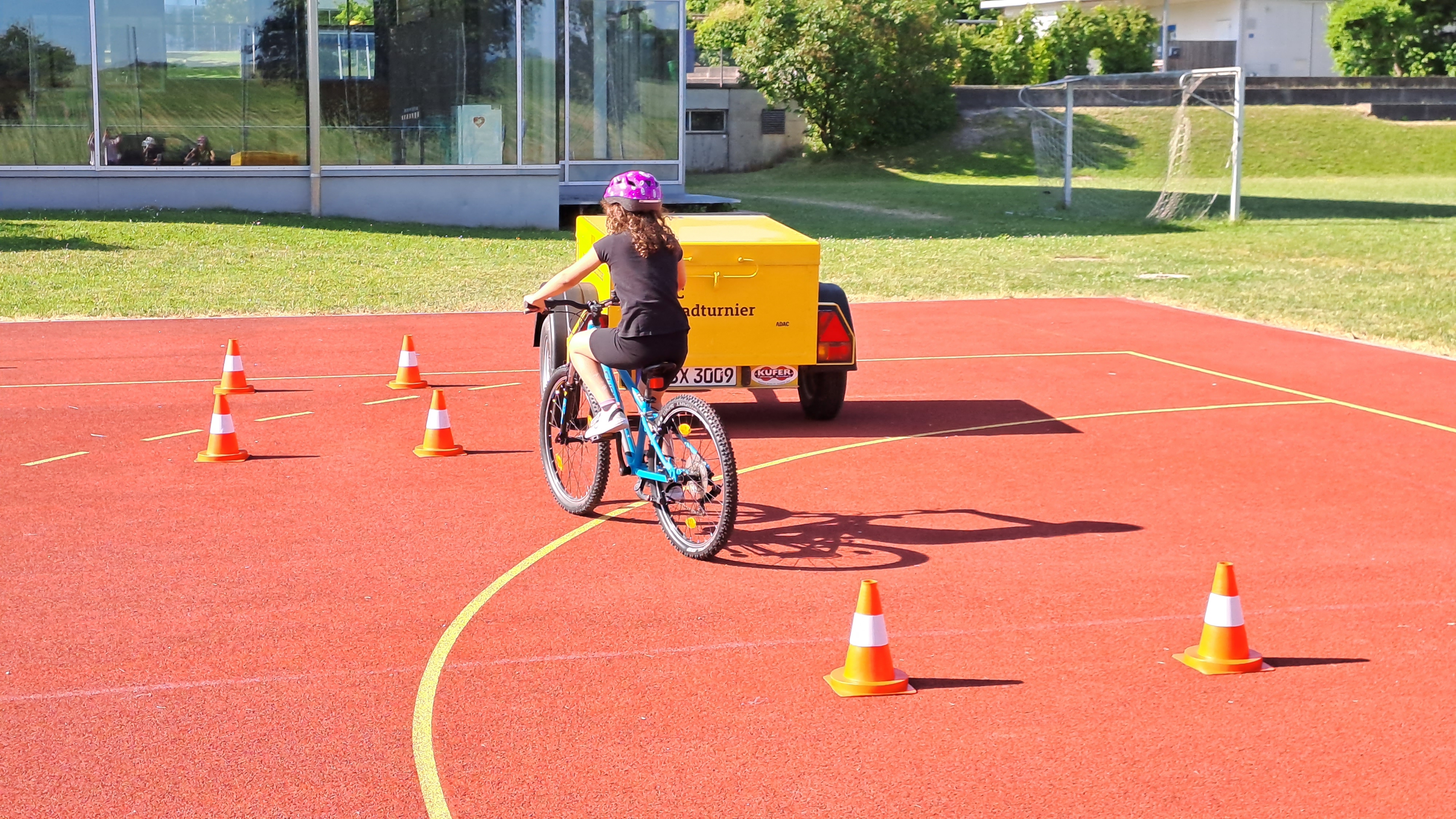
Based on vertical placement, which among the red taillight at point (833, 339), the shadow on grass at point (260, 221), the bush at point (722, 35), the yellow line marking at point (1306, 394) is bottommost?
the yellow line marking at point (1306, 394)

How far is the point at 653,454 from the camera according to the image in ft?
25.8

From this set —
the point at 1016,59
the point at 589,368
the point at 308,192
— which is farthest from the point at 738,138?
the point at 589,368

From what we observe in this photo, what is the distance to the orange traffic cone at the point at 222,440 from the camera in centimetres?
973

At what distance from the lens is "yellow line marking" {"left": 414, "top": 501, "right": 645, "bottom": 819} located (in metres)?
4.77

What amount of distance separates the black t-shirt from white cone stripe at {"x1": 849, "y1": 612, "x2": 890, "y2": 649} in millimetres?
2523

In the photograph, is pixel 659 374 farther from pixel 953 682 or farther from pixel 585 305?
pixel 953 682

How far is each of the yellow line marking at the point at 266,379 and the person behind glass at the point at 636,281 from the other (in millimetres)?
5634

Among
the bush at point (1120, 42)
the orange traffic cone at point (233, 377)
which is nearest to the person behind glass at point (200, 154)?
the orange traffic cone at point (233, 377)

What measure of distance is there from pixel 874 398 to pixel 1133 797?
773cm

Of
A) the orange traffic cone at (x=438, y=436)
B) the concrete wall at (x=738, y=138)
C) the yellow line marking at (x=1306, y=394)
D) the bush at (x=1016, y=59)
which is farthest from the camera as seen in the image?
the bush at (x=1016, y=59)

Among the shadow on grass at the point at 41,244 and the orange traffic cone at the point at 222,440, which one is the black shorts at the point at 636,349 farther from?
the shadow on grass at the point at 41,244

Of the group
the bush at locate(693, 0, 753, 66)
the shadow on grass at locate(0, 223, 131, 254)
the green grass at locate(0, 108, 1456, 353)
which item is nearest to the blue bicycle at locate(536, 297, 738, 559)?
the green grass at locate(0, 108, 1456, 353)

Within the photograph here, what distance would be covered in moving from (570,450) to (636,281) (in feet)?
4.57

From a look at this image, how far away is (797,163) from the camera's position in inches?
1994
